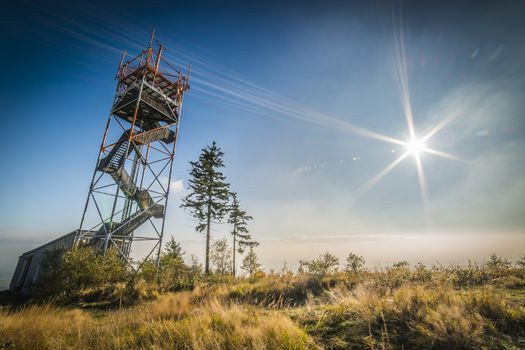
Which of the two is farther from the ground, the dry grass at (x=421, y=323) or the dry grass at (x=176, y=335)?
the dry grass at (x=421, y=323)

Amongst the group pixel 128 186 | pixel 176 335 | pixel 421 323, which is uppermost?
pixel 128 186

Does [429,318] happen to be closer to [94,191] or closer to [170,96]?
[94,191]

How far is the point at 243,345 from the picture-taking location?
3305 mm

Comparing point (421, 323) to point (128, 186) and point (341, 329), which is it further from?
point (128, 186)

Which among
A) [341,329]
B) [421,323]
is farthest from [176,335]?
[421,323]

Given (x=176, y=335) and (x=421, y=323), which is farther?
(x=176, y=335)

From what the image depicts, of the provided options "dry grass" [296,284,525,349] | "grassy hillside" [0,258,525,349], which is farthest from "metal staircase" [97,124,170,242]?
"dry grass" [296,284,525,349]

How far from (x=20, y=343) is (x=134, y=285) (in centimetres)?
1023

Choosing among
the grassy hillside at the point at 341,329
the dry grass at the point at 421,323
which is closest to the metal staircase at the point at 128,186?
the grassy hillside at the point at 341,329

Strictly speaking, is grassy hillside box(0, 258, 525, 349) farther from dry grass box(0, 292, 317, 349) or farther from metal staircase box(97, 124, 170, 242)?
metal staircase box(97, 124, 170, 242)

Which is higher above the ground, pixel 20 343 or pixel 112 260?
pixel 112 260

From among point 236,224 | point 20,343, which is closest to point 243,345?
point 20,343

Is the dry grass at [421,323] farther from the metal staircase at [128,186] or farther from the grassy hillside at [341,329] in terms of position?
the metal staircase at [128,186]

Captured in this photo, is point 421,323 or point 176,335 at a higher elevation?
point 421,323
